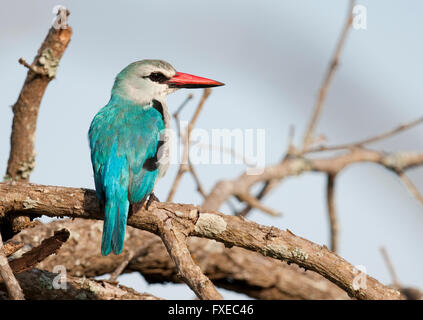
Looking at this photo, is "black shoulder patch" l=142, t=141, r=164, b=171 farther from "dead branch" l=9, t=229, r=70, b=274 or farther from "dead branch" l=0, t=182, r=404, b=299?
"dead branch" l=9, t=229, r=70, b=274

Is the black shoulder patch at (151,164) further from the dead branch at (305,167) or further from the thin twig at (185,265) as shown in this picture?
the dead branch at (305,167)

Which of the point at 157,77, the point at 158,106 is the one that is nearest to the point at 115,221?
the point at 158,106

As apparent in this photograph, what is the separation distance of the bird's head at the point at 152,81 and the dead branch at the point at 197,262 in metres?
1.07

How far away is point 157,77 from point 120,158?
1258 mm

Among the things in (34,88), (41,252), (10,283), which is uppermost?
(34,88)

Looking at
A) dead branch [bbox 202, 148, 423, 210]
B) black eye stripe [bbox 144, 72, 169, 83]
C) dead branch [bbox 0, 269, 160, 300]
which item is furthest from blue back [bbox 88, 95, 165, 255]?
dead branch [bbox 202, 148, 423, 210]

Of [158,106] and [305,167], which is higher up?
[305,167]

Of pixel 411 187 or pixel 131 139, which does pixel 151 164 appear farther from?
pixel 411 187

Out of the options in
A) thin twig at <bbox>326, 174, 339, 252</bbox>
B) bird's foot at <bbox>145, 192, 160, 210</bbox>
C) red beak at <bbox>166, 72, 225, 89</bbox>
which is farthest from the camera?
thin twig at <bbox>326, 174, 339, 252</bbox>

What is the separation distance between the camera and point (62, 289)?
12.8 feet

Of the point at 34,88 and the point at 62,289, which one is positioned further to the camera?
the point at 34,88

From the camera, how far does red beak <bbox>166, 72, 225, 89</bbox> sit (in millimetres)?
5047

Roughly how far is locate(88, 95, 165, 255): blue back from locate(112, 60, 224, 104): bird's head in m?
0.39

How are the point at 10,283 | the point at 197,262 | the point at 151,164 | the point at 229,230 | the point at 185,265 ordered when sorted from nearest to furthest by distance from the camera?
the point at 10,283, the point at 185,265, the point at 229,230, the point at 151,164, the point at 197,262
